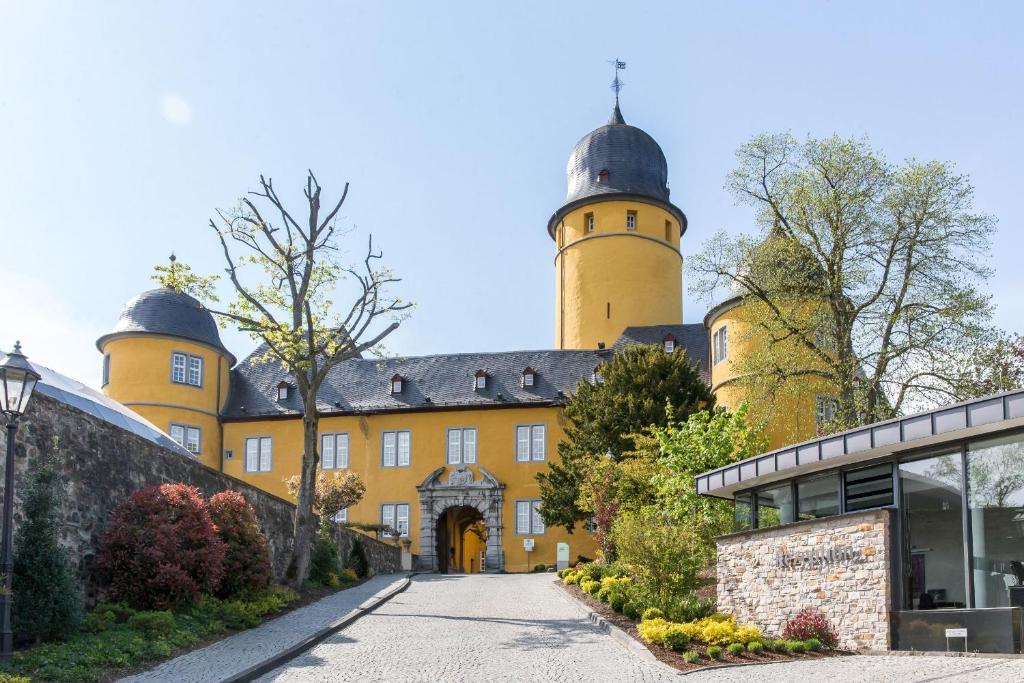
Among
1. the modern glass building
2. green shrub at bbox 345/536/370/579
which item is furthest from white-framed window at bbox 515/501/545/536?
the modern glass building

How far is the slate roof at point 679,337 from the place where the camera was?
143 feet

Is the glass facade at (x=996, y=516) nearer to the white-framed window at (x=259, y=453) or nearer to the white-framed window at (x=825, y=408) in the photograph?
the white-framed window at (x=825, y=408)

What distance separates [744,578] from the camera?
18031mm

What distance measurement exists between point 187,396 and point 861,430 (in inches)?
A: 1288

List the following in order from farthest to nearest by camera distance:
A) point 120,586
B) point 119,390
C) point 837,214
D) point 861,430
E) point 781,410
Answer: point 119,390
point 781,410
point 837,214
point 120,586
point 861,430

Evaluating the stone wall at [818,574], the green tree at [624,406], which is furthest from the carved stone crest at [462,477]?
the stone wall at [818,574]

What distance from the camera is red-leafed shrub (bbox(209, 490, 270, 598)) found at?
63.3 feet

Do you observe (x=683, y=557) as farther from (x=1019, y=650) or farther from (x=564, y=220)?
(x=564, y=220)

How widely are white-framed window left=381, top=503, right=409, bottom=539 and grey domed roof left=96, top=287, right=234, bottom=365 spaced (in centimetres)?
942

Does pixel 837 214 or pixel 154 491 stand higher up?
pixel 837 214

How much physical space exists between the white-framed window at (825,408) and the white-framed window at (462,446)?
51.2ft

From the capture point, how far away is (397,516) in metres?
43.1

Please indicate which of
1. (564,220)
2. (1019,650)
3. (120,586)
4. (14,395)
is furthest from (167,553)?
(564,220)

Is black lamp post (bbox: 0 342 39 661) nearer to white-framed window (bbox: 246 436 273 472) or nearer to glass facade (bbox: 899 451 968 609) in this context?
glass facade (bbox: 899 451 968 609)
